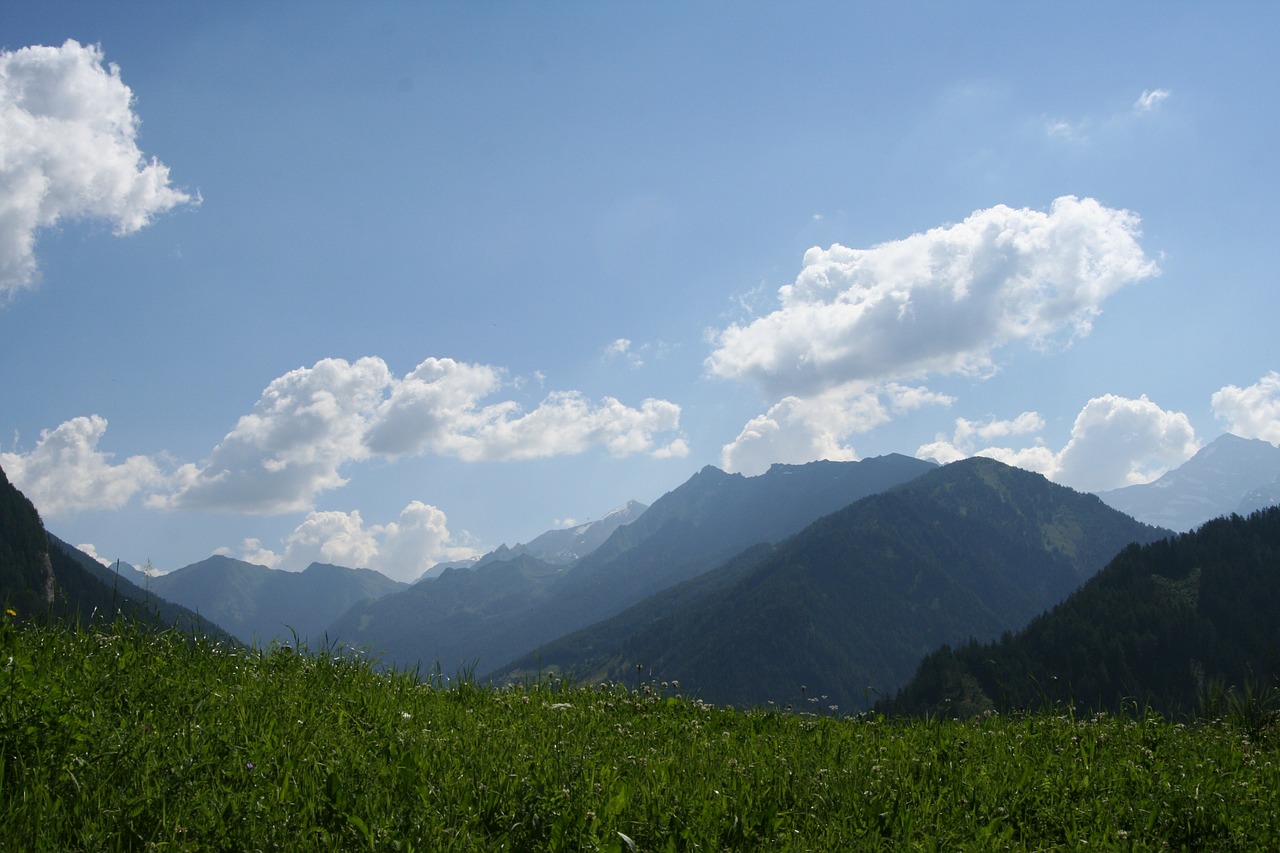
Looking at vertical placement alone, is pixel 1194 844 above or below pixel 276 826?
below

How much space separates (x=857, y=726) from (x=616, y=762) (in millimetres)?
3803

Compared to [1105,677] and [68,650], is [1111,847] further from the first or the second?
[1105,677]

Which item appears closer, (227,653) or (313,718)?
(313,718)

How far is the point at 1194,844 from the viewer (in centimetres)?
568

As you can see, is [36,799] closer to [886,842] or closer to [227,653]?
[227,653]

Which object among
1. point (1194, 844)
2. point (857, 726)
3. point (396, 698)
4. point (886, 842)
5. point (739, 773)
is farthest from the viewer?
point (857, 726)

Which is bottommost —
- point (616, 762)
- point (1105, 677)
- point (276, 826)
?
point (1105, 677)

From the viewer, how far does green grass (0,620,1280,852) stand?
479 cm

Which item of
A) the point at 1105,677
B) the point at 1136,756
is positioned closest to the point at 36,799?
the point at 1136,756

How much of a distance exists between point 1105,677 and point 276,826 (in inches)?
8806

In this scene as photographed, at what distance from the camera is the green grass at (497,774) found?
15.7 feet

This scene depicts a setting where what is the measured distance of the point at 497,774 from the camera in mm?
5711

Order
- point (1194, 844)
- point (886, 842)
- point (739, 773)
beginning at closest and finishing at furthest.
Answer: point (886, 842) < point (1194, 844) < point (739, 773)

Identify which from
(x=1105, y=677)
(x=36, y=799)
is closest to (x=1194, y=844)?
(x=36, y=799)
